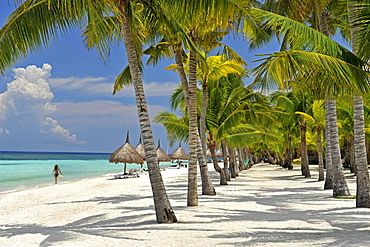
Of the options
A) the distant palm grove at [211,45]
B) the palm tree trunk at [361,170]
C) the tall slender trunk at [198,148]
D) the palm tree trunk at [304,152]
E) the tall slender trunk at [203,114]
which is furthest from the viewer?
the palm tree trunk at [304,152]

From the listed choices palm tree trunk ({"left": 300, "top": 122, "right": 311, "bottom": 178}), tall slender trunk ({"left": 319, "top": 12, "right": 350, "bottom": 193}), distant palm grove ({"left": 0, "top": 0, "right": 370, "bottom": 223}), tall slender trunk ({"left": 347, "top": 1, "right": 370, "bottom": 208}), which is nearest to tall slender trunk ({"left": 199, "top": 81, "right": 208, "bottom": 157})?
distant palm grove ({"left": 0, "top": 0, "right": 370, "bottom": 223})

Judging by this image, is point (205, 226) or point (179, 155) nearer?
point (205, 226)

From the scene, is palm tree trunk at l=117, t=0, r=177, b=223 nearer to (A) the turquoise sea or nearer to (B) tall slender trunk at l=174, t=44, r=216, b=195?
(B) tall slender trunk at l=174, t=44, r=216, b=195

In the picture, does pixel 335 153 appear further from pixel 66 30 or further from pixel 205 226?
pixel 66 30

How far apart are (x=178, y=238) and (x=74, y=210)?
5.99 metres

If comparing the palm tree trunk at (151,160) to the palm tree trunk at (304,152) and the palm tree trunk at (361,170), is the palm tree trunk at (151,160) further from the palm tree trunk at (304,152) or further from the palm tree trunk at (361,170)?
the palm tree trunk at (304,152)

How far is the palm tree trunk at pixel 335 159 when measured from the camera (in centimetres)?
1230

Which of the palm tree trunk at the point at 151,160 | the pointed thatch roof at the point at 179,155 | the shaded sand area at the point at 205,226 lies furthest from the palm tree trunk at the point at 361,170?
the pointed thatch roof at the point at 179,155

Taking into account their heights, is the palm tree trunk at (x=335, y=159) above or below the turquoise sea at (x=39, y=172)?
above

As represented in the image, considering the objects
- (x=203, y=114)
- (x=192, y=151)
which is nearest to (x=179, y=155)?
(x=203, y=114)

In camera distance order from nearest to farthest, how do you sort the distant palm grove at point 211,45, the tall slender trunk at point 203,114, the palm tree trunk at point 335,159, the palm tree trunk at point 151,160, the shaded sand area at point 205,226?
the shaded sand area at point 205,226
the distant palm grove at point 211,45
the palm tree trunk at point 151,160
the palm tree trunk at point 335,159
the tall slender trunk at point 203,114

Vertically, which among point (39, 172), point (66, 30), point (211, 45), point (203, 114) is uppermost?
point (211, 45)

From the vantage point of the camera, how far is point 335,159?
12.8 m

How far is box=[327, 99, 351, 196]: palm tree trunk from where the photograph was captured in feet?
40.4
